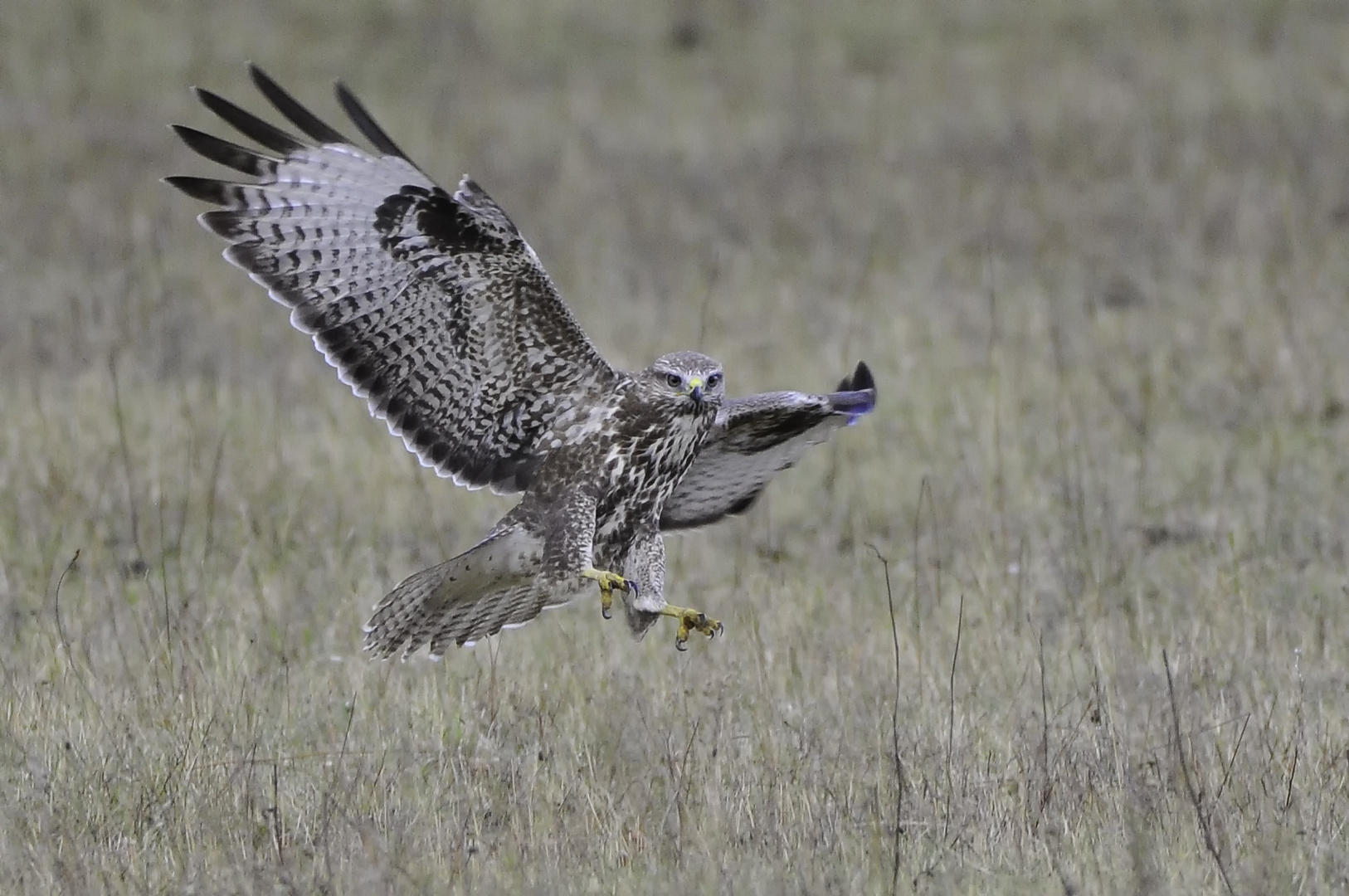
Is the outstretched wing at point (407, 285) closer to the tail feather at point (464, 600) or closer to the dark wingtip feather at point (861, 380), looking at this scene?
the tail feather at point (464, 600)

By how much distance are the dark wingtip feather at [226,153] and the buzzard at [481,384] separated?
10 millimetres

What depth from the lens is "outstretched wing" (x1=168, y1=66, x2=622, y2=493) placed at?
227 inches

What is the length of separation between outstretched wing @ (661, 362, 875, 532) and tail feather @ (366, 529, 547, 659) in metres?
0.68

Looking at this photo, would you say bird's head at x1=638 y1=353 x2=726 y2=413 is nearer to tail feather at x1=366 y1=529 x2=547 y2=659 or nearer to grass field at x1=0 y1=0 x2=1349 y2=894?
tail feather at x1=366 y1=529 x2=547 y2=659

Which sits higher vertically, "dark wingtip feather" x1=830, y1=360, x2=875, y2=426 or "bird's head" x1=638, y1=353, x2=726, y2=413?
"bird's head" x1=638, y1=353, x2=726, y2=413

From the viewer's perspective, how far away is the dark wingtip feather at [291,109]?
5066 mm

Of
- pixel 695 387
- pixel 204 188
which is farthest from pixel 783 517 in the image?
pixel 204 188

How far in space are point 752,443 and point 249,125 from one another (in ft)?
6.62

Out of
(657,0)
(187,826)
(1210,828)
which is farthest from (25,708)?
(657,0)

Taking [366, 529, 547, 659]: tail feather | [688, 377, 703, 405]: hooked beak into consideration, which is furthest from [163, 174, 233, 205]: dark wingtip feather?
[688, 377, 703, 405]: hooked beak

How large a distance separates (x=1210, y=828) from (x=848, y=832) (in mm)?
930

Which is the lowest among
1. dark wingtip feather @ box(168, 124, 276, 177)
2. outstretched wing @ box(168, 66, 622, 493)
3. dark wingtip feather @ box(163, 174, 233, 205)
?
outstretched wing @ box(168, 66, 622, 493)

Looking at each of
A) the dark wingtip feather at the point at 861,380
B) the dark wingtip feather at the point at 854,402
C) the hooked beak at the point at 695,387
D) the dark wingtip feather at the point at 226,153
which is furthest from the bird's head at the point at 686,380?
the dark wingtip feather at the point at 226,153

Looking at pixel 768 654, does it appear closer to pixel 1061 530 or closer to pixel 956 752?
pixel 956 752
